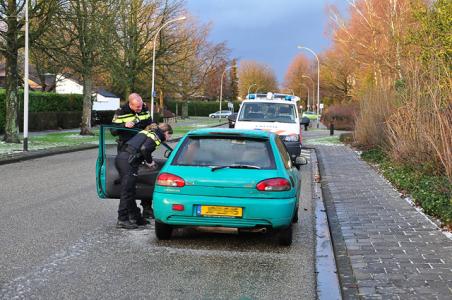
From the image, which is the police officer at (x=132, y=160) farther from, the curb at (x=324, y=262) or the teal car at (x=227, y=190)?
the curb at (x=324, y=262)

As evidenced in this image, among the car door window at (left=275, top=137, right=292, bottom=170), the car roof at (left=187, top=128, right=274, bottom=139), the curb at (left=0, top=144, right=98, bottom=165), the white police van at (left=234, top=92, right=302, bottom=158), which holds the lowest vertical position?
the curb at (left=0, top=144, right=98, bottom=165)

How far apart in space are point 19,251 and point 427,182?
22.8 ft

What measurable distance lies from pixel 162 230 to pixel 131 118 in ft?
6.40

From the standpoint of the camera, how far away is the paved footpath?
16.5 ft

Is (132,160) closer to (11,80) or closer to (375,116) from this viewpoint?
(375,116)

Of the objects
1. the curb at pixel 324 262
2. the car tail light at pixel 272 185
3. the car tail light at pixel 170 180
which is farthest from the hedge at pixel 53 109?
the car tail light at pixel 272 185

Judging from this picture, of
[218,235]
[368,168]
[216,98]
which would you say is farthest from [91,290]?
[216,98]

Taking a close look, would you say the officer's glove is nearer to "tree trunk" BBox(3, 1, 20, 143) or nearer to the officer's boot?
the officer's boot

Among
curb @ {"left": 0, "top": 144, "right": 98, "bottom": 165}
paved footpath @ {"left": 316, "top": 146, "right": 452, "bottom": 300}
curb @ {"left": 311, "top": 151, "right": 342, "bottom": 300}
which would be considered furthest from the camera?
curb @ {"left": 0, "top": 144, "right": 98, "bottom": 165}

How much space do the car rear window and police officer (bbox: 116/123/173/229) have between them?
76 cm

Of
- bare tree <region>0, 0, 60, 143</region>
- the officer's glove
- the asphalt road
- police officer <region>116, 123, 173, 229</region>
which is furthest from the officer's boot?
bare tree <region>0, 0, 60, 143</region>

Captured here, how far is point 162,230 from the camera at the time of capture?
6.93m

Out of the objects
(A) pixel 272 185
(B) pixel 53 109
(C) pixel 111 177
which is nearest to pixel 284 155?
(A) pixel 272 185

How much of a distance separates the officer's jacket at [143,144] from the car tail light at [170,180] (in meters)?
0.94
